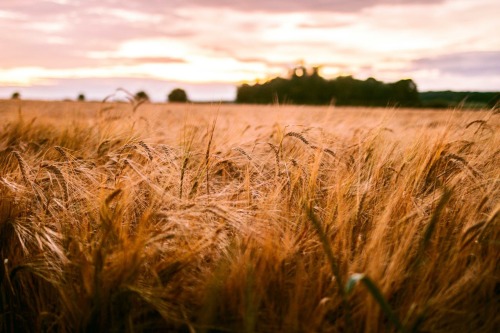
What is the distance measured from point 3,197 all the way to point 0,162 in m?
0.82

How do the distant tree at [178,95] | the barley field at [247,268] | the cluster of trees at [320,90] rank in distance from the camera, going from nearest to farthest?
the barley field at [247,268] → the distant tree at [178,95] → the cluster of trees at [320,90]

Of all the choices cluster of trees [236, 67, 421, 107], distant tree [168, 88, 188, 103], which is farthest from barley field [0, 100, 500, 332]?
cluster of trees [236, 67, 421, 107]

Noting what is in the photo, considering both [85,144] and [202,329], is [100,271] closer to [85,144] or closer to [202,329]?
[202,329]

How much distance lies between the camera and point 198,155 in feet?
6.19

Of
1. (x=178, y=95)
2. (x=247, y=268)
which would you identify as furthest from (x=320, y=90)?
(x=247, y=268)

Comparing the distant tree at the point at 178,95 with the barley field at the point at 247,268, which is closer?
the barley field at the point at 247,268

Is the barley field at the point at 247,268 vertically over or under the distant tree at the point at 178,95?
under

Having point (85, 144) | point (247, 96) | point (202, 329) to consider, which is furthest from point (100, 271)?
point (247, 96)

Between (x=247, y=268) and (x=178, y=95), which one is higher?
(x=178, y=95)

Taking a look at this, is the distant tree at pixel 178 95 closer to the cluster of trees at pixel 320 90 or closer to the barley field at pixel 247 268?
the cluster of trees at pixel 320 90

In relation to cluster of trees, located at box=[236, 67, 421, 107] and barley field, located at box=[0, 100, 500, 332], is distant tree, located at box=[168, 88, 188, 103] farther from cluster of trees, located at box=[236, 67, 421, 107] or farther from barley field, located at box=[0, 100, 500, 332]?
barley field, located at box=[0, 100, 500, 332]

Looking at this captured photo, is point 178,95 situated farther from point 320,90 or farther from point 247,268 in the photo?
point 247,268

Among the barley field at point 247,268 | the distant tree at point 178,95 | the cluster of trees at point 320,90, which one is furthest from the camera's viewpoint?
the cluster of trees at point 320,90

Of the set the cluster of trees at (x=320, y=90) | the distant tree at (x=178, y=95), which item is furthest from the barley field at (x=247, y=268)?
the cluster of trees at (x=320, y=90)
